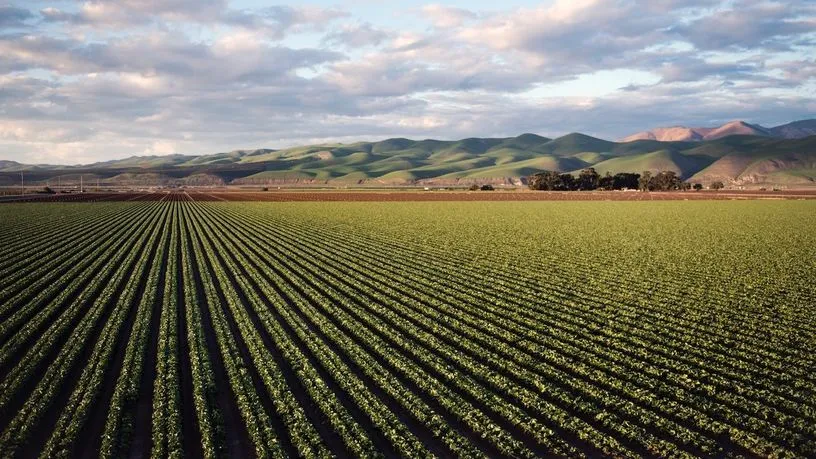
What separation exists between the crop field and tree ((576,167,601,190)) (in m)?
129

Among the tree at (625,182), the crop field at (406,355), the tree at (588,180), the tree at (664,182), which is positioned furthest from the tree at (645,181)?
the crop field at (406,355)

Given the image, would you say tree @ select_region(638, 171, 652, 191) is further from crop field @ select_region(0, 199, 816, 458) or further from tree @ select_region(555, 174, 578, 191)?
crop field @ select_region(0, 199, 816, 458)

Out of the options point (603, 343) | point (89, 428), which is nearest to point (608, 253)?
point (603, 343)

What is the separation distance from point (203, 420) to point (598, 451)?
29.4 ft

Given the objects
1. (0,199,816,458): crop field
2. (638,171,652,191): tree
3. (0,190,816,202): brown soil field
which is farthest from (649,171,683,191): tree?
(0,199,816,458): crop field

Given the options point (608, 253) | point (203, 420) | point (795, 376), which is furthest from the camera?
point (608, 253)

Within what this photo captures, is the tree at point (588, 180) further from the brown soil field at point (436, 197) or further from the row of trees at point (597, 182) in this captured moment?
the brown soil field at point (436, 197)

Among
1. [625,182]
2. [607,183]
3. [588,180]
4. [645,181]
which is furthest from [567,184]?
[645,181]

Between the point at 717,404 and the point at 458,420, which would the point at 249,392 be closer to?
the point at 458,420

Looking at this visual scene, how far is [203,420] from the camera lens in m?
13.0

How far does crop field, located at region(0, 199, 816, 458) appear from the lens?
12.5 m

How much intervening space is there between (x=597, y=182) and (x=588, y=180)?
2.67 m

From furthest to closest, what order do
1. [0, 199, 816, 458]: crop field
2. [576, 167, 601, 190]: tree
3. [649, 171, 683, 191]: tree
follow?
[576, 167, 601, 190]: tree, [649, 171, 683, 191]: tree, [0, 199, 816, 458]: crop field

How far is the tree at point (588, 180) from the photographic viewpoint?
164 m
